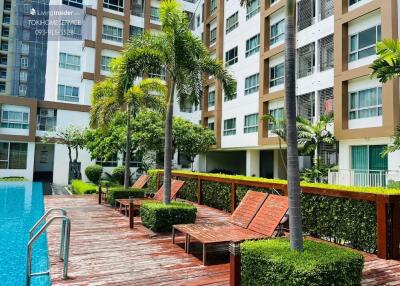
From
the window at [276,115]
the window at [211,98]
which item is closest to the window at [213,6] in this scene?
the window at [211,98]

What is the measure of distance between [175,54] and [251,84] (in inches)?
715

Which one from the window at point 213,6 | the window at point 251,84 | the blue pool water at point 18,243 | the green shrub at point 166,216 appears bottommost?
the blue pool water at point 18,243

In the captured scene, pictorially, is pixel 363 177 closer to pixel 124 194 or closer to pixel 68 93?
pixel 124 194

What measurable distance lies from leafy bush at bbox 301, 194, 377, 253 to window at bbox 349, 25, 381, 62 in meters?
12.3

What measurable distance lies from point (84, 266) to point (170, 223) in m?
3.34

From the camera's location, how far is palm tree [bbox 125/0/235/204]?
1062cm

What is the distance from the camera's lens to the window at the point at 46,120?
3434 centimetres

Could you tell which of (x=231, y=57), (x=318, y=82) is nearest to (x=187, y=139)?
(x=231, y=57)

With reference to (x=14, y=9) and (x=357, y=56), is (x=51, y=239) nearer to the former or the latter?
(x=357, y=56)

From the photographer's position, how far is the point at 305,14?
2277 cm

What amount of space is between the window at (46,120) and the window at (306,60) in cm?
2424

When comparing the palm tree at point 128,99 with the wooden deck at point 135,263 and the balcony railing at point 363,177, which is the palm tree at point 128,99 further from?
the balcony railing at point 363,177

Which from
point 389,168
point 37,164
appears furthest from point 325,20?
point 37,164

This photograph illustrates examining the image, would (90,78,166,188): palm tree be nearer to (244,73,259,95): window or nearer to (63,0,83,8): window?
(244,73,259,95): window
